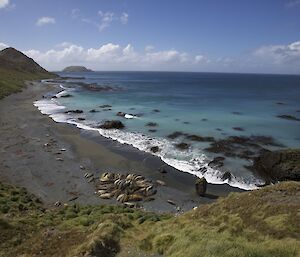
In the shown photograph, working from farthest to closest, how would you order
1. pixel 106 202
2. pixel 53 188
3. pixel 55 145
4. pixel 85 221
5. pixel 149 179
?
pixel 55 145, pixel 149 179, pixel 53 188, pixel 106 202, pixel 85 221

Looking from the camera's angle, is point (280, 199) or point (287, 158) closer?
point (280, 199)

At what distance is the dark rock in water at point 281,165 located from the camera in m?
31.1

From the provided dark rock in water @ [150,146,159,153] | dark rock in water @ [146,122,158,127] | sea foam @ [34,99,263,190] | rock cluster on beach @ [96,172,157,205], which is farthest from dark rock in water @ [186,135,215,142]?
rock cluster on beach @ [96,172,157,205]

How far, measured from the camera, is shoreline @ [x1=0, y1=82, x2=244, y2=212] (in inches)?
1051

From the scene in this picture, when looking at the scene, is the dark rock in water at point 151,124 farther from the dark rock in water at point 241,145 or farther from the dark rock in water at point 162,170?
the dark rock in water at point 162,170

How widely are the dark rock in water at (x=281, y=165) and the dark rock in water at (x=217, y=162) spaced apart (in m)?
3.47

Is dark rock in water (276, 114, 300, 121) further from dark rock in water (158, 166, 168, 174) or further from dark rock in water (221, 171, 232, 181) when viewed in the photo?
dark rock in water (158, 166, 168, 174)

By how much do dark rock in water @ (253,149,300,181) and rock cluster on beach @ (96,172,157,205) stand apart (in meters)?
12.2

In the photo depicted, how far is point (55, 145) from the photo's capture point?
1602 inches

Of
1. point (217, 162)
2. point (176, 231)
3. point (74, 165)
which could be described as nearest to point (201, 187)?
point (217, 162)

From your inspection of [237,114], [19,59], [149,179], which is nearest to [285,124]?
[237,114]

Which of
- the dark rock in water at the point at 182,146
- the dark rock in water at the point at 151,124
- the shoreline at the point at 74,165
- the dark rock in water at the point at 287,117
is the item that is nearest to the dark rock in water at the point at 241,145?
the dark rock in water at the point at 182,146

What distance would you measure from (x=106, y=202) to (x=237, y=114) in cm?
4718

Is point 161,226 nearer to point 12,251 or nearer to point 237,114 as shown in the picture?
point 12,251
